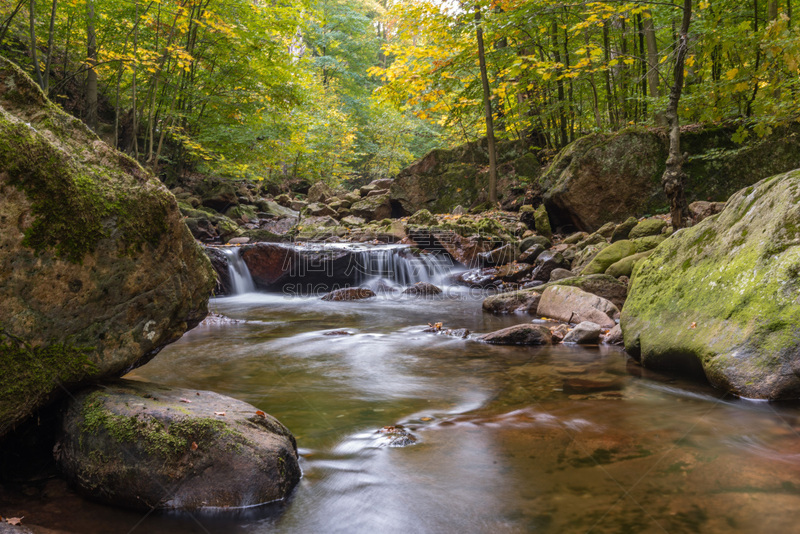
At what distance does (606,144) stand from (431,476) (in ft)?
36.3

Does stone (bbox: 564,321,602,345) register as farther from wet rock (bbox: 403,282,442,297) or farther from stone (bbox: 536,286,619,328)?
wet rock (bbox: 403,282,442,297)

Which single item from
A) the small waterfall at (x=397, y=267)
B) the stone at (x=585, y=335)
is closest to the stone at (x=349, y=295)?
the small waterfall at (x=397, y=267)

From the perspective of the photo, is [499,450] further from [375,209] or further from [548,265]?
[375,209]

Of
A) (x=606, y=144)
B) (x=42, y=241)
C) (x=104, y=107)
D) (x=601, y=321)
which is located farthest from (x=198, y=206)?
(x=42, y=241)

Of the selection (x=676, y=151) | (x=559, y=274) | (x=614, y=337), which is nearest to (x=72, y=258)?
(x=614, y=337)

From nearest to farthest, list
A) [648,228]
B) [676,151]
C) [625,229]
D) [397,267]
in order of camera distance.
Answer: [676,151]
[648,228]
[625,229]
[397,267]

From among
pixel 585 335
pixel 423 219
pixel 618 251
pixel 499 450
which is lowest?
pixel 499 450

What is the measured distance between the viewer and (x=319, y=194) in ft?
77.6

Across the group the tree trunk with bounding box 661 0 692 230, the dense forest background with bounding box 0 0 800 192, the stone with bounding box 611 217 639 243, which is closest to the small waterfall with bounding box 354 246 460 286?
the stone with bounding box 611 217 639 243

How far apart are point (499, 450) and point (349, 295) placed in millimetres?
7800

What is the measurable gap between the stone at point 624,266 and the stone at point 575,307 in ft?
4.19

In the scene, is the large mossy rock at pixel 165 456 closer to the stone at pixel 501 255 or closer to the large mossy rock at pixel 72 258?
the large mossy rock at pixel 72 258

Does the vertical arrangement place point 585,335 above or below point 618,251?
below

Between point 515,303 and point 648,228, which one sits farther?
point 648,228
